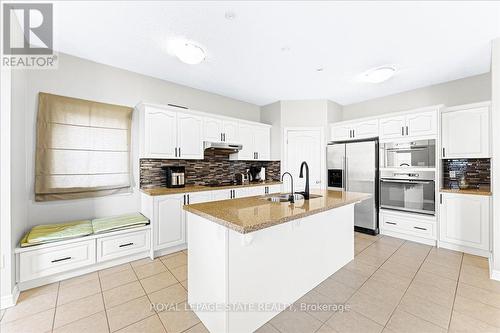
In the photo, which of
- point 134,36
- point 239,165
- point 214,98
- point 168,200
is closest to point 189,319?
point 168,200

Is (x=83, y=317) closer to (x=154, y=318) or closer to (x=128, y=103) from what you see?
(x=154, y=318)

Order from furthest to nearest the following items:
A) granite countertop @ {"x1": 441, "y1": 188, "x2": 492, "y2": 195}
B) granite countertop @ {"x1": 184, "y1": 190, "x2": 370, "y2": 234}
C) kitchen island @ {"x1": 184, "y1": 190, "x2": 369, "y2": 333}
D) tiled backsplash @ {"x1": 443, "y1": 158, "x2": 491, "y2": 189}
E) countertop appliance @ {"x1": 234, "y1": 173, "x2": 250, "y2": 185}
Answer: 1. countertop appliance @ {"x1": 234, "y1": 173, "x2": 250, "y2": 185}
2. tiled backsplash @ {"x1": 443, "y1": 158, "x2": 491, "y2": 189}
3. granite countertop @ {"x1": 441, "y1": 188, "x2": 492, "y2": 195}
4. kitchen island @ {"x1": 184, "y1": 190, "x2": 369, "y2": 333}
5. granite countertop @ {"x1": 184, "y1": 190, "x2": 370, "y2": 234}

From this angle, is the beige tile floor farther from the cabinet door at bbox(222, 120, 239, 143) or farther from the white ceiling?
the white ceiling

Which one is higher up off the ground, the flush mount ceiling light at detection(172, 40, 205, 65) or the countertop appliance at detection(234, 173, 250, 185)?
the flush mount ceiling light at detection(172, 40, 205, 65)

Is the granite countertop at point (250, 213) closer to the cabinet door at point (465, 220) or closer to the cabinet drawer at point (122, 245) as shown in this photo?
the cabinet drawer at point (122, 245)

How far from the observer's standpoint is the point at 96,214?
293 cm

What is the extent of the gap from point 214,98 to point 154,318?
361 centimetres

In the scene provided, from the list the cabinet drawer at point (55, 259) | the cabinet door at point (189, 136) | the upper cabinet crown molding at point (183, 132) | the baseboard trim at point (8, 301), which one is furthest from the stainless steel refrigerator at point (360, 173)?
the baseboard trim at point (8, 301)

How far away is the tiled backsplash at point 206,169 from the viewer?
3348 millimetres

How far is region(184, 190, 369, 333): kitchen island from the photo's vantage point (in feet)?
4.72

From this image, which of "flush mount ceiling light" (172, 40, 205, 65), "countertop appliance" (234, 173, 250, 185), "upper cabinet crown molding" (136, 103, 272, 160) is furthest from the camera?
"countertop appliance" (234, 173, 250, 185)

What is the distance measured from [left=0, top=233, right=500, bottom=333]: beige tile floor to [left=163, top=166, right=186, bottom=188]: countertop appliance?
1.12 meters

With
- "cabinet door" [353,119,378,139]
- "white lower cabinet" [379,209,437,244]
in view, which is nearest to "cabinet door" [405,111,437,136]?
"cabinet door" [353,119,378,139]

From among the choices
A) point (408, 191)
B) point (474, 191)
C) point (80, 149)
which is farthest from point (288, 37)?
point (474, 191)
